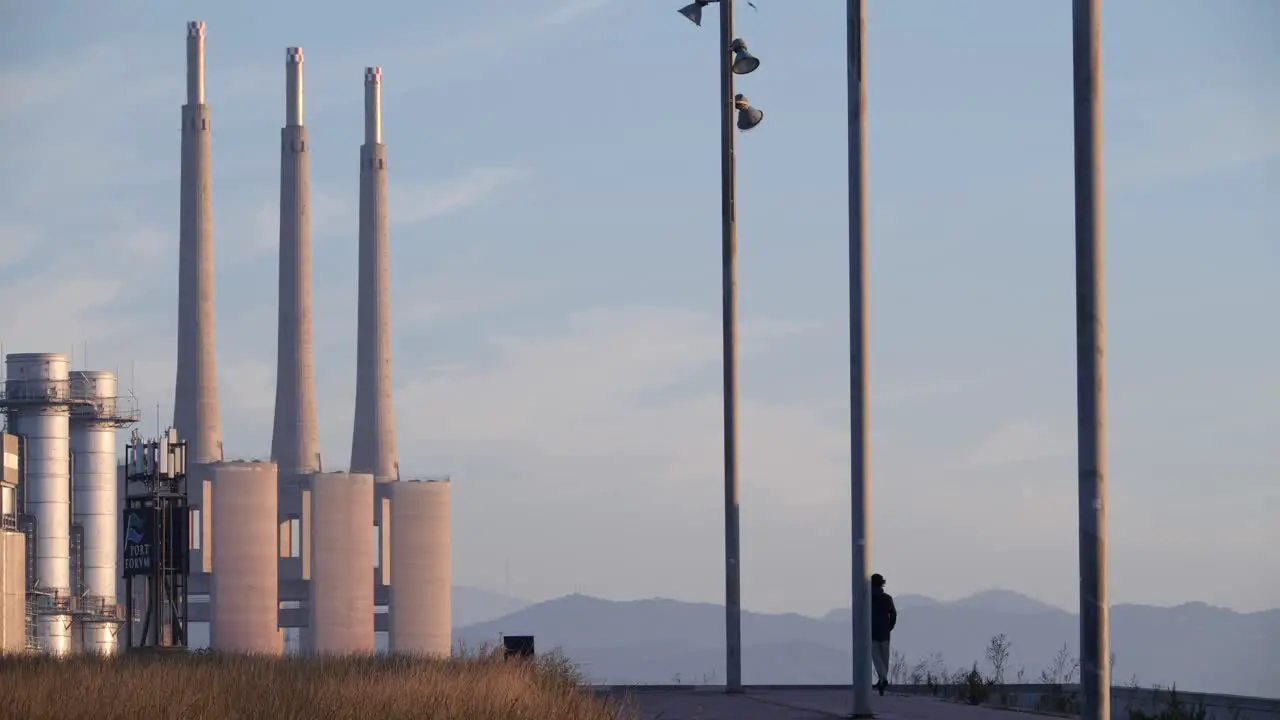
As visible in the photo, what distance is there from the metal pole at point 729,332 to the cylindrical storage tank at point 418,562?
129570 mm

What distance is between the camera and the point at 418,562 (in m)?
164

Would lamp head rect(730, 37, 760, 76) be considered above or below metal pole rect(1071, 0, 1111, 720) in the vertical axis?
above

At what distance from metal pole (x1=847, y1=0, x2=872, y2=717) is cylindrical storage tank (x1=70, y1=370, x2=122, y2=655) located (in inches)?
4406

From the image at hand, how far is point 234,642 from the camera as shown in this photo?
152 metres

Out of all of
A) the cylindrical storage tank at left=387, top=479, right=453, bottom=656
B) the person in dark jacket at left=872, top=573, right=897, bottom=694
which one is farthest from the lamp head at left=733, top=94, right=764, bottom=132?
the cylindrical storage tank at left=387, top=479, right=453, bottom=656

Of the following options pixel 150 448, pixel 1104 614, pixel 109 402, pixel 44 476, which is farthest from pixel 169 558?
pixel 1104 614

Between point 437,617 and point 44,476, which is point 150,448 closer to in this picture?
point 44,476

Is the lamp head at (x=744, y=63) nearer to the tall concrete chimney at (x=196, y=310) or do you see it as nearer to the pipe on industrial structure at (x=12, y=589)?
the pipe on industrial structure at (x=12, y=589)

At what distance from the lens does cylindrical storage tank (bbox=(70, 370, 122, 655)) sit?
436 feet

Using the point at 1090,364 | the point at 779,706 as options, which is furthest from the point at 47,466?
the point at 1090,364

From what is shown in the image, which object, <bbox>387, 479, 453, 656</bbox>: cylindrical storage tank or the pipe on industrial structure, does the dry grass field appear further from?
<bbox>387, 479, 453, 656</bbox>: cylindrical storage tank

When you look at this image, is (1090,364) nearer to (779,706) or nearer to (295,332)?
(779,706)

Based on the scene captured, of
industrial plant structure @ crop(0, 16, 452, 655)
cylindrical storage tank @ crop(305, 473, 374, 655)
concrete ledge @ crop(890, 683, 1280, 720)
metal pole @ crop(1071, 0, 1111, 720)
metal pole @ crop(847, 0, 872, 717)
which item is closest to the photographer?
metal pole @ crop(1071, 0, 1111, 720)

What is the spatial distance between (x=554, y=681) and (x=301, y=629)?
141 m
